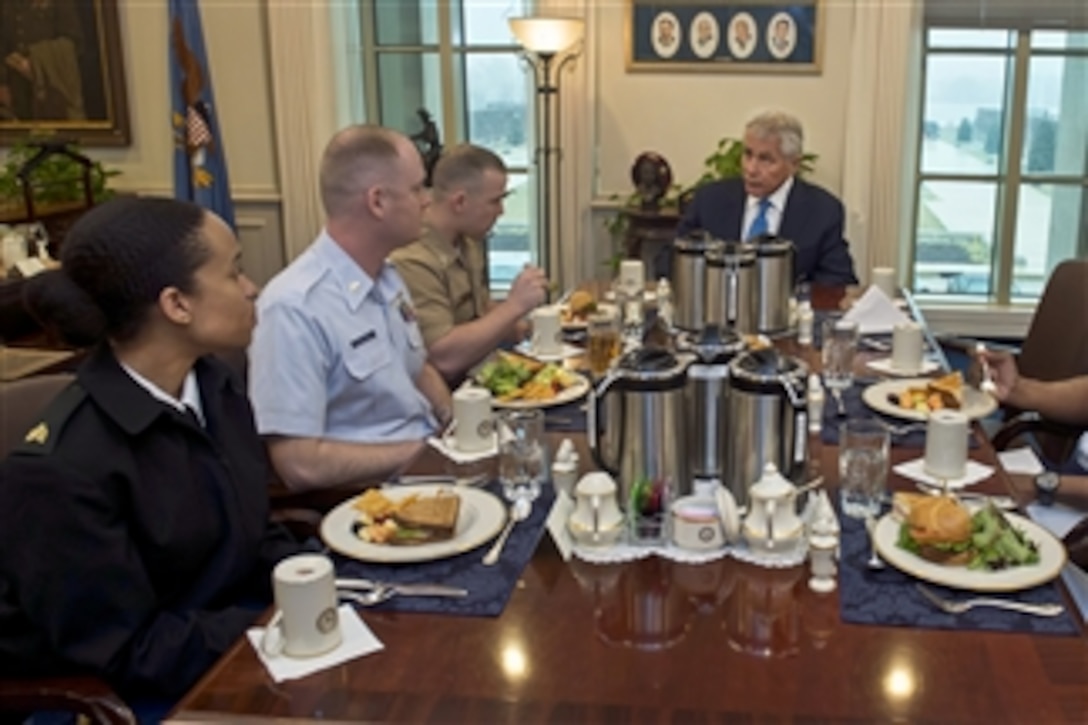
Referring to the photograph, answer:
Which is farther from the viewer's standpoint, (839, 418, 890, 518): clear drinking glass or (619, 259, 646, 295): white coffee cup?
(619, 259, 646, 295): white coffee cup

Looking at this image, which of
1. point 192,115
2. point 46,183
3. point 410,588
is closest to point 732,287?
point 410,588

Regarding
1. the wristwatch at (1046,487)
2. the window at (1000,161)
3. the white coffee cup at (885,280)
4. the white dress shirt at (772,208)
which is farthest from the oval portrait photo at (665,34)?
the wristwatch at (1046,487)

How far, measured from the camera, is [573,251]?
493 centimetres

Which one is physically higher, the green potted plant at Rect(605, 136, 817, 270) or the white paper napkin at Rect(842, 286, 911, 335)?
the green potted plant at Rect(605, 136, 817, 270)

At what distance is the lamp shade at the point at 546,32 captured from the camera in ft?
14.0

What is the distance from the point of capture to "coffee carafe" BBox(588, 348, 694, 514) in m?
1.51

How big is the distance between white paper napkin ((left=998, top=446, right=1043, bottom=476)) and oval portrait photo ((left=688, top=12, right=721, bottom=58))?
8.69 feet

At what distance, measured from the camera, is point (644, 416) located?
4.98 feet

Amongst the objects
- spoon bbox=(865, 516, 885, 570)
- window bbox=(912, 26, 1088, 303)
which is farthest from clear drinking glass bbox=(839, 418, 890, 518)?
window bbox=(912, 26, 1088, 303)

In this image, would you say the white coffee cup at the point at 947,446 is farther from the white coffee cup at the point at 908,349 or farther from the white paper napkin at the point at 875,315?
the white paper napkin at the point at 875,315

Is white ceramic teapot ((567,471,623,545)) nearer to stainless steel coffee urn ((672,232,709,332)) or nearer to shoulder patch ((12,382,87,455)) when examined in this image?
shoulder patch ((12,382,87,455))

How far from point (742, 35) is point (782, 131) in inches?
47.0

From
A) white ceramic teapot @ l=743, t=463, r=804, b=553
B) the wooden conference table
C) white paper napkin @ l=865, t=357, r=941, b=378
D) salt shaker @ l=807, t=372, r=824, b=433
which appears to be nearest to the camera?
the wooden conference table

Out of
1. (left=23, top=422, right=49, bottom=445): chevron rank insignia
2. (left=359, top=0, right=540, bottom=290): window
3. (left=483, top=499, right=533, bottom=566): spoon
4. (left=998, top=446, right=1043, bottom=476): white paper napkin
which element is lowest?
(left=998, top=446, right=1043, bottom=476): white paper napkin
